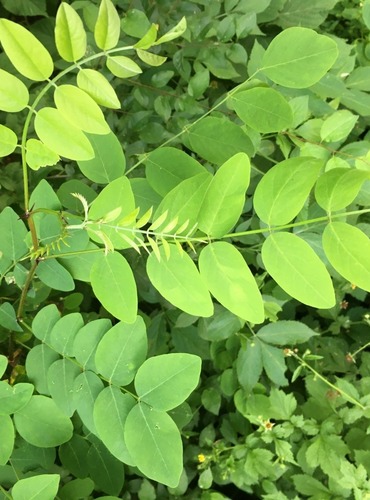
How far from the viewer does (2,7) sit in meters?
1.53

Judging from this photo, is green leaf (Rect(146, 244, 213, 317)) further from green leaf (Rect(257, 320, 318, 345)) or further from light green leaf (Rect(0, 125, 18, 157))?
green leaf (Rect(257, 320, 318, 345))

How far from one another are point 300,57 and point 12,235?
565mm

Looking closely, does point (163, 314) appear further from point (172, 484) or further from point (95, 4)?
point (95, 4)

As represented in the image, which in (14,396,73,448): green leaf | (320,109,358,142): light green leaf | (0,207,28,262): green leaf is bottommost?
(14,396,73,448): green leaf

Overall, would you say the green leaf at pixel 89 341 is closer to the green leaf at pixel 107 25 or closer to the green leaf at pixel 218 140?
the green leaf at pixel 218 140

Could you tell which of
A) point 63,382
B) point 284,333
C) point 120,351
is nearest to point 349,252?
point 120,351

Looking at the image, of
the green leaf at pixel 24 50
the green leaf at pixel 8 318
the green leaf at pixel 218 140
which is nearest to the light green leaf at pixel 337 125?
the green leaf at pixel 218 140

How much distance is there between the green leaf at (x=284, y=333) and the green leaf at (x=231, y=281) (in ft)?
1.91

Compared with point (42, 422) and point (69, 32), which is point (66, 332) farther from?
point (69, 32)

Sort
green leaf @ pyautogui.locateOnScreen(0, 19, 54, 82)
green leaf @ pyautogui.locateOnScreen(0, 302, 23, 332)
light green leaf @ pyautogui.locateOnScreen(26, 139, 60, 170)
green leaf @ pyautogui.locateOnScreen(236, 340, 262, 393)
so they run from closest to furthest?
green leaf @ pyautogui.locateOnScreen(0, 19, 54, 82) → light green leaf @ pyautogui.locateOnScreen(26, 139, 60, 170) → green leaf @ pyautogui.locateOnScreen(0, 302, 23, 332) → green leaf @ pyautogui.locateOnScreen(236, 340, 262, 393)

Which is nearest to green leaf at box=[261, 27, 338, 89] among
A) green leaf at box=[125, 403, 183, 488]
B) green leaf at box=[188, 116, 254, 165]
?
green leaf at box=[188, 116, 254, 165]

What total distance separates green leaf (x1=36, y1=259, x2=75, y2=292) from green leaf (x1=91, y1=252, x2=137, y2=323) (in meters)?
0.13

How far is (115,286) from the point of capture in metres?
0.74

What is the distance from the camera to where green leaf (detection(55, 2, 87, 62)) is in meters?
0.58
